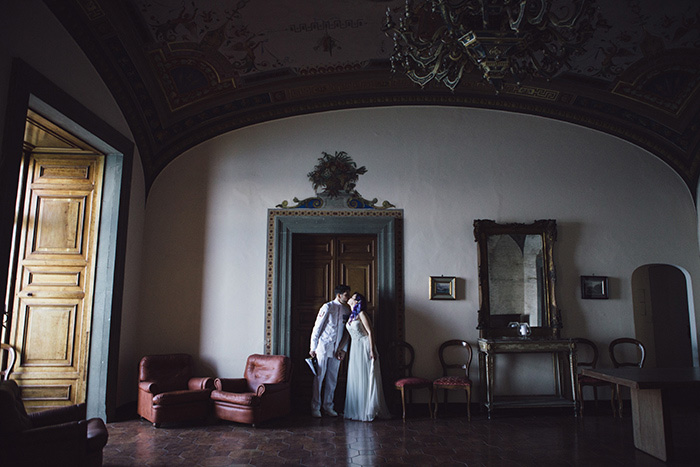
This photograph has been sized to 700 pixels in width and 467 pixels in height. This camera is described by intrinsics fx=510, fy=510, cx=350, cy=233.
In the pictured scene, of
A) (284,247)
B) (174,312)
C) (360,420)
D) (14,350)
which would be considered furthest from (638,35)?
(14,350)

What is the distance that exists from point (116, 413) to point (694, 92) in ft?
28.3

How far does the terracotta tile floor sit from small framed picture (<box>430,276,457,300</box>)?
1619 millimetres

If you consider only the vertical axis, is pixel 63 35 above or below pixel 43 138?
above

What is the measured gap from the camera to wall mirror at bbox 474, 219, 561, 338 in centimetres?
717

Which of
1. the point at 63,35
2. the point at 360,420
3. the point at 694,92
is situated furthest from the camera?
the point at 694,92

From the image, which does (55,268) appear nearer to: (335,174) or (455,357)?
(335,174)

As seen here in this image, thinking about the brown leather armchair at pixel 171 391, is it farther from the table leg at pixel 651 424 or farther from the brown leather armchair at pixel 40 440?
the table leg at pixel 651 424

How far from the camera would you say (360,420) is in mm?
6355

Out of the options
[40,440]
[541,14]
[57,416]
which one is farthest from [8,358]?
[541,14]

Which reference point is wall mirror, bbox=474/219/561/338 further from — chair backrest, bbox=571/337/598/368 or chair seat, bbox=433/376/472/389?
chair seat, bbox=433/376/472/389

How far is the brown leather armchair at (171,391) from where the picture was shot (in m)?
5.91

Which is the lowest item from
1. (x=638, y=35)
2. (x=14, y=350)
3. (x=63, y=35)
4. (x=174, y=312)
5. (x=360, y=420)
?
(x=360, y=420)

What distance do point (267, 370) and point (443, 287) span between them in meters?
2.68

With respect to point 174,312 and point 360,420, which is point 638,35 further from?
point 174,312
